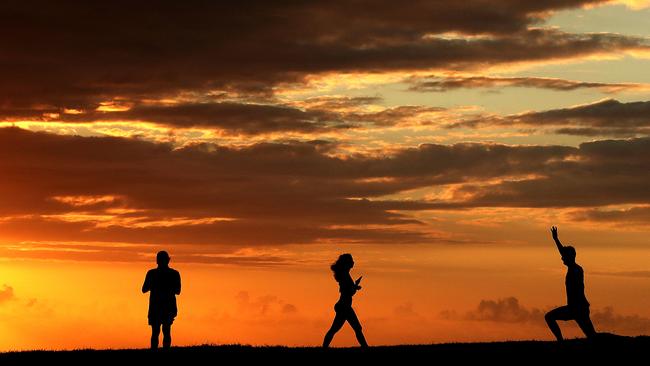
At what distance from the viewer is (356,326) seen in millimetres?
30953

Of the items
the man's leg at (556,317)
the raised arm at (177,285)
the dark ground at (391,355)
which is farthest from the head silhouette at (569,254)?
the raised arm at (177,285)

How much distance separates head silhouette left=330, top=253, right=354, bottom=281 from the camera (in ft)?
101

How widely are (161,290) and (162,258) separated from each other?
83 centimetres

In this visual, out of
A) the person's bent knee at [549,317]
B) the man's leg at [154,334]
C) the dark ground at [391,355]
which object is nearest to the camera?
the dark ground at [391,355]

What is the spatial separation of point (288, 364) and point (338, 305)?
2.47 meters

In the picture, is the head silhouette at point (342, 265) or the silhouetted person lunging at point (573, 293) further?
the head silhouette at point (342, 265)

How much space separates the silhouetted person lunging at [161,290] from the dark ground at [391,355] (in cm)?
80

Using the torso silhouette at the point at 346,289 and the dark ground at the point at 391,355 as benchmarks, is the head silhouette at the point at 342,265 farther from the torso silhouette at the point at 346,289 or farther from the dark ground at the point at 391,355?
the dark ground at the point at 391,355

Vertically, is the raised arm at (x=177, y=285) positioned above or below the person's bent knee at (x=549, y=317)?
above

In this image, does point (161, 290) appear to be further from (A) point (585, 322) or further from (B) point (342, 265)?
(A) point (585, 322)

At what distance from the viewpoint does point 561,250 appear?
1155 inches

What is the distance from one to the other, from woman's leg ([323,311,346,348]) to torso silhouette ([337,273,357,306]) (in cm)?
34

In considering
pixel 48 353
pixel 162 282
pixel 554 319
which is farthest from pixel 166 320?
pixel 554 319

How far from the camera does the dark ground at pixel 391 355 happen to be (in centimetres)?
2908
